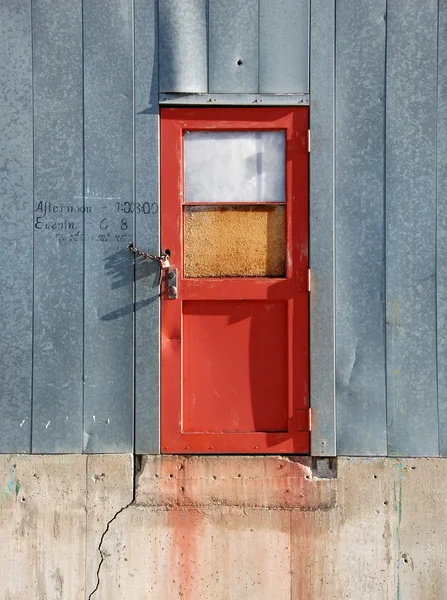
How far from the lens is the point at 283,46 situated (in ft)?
10.3

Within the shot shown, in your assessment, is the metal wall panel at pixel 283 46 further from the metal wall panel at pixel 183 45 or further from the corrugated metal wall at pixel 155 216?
the metal wall panel at pixel 183 45

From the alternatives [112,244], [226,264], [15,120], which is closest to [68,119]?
[15,120]

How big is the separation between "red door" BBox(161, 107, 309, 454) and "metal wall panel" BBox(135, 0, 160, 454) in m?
0.05

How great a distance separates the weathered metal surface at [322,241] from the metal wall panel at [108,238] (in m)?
1.02

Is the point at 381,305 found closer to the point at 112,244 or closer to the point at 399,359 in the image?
the point at 399,359

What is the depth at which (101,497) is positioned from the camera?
314cm

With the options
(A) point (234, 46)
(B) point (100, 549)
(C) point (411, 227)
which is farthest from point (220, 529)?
(A) point (234, 46)

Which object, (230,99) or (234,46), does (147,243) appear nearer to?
(230,99)

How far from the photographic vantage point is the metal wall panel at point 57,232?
314 centimetres

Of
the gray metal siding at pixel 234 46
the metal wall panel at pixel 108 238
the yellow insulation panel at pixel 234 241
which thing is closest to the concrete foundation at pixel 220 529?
the metal wall panel at pixel 108 238

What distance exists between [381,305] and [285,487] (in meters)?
1.16

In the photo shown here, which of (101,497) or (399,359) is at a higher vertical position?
(399,359)

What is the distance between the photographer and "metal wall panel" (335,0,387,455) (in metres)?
3.15

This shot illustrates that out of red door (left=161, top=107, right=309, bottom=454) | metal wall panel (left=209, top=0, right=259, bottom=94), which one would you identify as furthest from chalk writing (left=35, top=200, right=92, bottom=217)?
metal wall panel (left=209, top=0, right=259, bottom=94)
